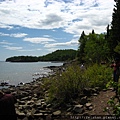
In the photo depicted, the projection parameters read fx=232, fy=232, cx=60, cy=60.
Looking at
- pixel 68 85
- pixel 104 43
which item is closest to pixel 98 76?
pixel 68 85

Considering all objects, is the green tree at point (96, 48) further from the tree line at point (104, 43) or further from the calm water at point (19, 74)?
the calm water at point (19, 74)

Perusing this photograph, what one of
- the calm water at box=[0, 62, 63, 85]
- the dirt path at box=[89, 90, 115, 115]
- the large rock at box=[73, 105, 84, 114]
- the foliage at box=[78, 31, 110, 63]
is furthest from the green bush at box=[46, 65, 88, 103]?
the foliage at box=[78, 31, 110, 63]

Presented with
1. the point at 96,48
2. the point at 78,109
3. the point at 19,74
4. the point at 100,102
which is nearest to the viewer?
the point at 78,109

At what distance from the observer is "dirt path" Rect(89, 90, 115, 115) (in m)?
9.90

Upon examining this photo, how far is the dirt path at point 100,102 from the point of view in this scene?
9.90 m

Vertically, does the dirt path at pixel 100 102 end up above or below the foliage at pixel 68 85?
below

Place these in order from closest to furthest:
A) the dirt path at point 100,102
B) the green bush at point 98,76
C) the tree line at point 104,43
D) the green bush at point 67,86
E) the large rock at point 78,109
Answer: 1. the dirt path at point 100,102
2. the large rock at point 78,109
3. the green bush at point 67,86
4. the green bush at point 98,76
5. the tree line at point 104,43

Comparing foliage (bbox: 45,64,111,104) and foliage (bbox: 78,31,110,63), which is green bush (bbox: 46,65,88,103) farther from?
foliage (bbox: 78,31,110,63)

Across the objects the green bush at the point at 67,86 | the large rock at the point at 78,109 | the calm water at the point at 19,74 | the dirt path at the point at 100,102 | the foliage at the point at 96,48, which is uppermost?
the foliage at the point at 96,48

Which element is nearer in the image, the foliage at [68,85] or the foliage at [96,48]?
the foliage at [68,85]

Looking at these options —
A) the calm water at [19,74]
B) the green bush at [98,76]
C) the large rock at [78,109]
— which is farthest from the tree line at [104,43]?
the large rock at [78,109]

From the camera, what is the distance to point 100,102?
36.4 ft

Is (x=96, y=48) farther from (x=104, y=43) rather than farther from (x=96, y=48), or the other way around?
(x=104, y=43)

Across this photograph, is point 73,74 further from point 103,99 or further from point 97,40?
point 97,40
